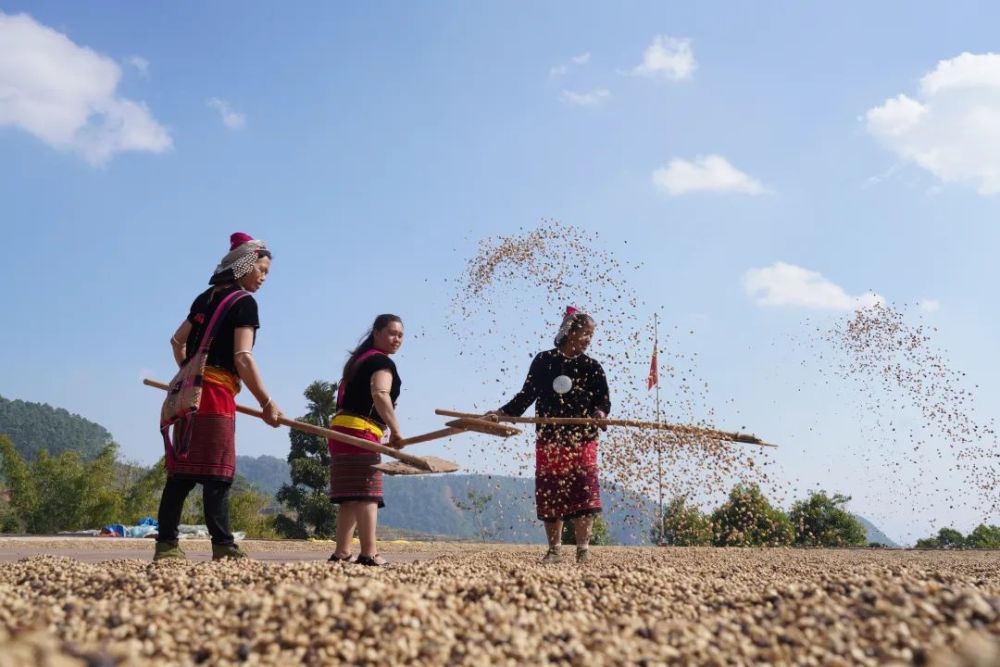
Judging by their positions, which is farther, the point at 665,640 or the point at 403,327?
the point at 403,327

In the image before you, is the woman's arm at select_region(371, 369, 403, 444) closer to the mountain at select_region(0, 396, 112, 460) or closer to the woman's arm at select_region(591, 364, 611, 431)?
the woman's arm at select_region(591, 364, 611, 431)

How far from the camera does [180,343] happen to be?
541 centimetres

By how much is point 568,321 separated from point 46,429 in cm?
18180

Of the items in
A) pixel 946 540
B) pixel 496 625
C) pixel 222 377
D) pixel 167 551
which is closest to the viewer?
pixel 496 625

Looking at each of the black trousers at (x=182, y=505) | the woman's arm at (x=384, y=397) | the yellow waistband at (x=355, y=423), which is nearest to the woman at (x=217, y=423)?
the black trousers at (x=182, y=505)

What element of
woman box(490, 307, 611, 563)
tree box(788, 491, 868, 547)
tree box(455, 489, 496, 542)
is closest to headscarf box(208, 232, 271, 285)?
woman box(490, 307, 611, 563)

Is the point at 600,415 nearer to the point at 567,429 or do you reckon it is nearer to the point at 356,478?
the point at 567,429

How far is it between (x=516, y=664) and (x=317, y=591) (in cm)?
83

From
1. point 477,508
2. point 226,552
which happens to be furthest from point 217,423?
point 477,508

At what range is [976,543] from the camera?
16906mm

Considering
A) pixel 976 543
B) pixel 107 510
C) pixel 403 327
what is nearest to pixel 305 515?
pixel 107 510

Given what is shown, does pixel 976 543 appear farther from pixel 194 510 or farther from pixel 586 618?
pixel 194 510

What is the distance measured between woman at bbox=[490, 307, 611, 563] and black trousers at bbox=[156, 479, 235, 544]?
2.42m

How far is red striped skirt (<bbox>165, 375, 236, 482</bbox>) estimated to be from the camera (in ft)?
15.8
